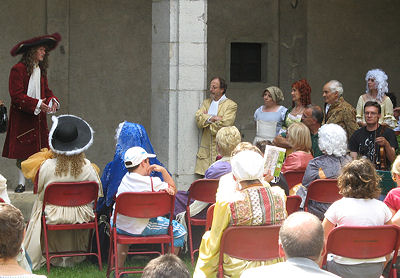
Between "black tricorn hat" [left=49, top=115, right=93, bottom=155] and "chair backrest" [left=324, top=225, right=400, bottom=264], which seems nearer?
"chair backrest" [left=324, top=225, right=400, bottom=264]

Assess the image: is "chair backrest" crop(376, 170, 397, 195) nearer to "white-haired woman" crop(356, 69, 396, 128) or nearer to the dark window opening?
"white-haired woman" crop(356, 69, 396, 128)

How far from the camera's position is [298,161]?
741cm

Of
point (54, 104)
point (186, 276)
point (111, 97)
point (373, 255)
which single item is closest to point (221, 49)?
point (111, 97)

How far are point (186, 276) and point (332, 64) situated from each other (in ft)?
34.3

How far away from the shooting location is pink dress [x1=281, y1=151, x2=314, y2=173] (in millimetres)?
7406

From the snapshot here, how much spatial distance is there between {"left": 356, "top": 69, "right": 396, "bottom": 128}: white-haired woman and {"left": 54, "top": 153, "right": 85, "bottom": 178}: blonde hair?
13.8ft

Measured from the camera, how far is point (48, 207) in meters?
6.98

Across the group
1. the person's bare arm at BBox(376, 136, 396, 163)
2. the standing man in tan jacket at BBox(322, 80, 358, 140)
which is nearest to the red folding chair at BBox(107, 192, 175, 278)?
the person's bare arm at BBox(376, 136, 396, 163)

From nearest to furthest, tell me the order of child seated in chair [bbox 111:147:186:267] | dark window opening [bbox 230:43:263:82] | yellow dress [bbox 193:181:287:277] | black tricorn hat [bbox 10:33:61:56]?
yellow dress [bbox 193:181:287:277]
child seated in chair [bbox 111:147:186:267]
black tricorn hat [bbox 10:33:61:56]
dark window opening [bbox 230:43:263:82]

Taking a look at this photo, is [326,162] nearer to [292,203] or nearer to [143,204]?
[292,203]

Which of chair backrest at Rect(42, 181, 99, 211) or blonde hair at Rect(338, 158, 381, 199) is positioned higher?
blonde hair at Rect(338, 158, 381, 199)

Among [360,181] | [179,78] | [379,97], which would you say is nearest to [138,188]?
[360,181]

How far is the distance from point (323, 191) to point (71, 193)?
7.47ft

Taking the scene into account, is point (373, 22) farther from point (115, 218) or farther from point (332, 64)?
point (115, 218)
